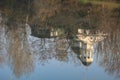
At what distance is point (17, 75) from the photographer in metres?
15.2

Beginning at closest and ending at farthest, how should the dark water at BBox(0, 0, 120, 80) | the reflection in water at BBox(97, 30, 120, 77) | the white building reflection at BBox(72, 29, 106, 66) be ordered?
the dark water at BBox(0, 0, 120, 80) → the reflection in water at BBox(97, 30, 120, 77) → the white building reflection at BBox(72, 29, 106, 66)

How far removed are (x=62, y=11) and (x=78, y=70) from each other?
66.9 ft

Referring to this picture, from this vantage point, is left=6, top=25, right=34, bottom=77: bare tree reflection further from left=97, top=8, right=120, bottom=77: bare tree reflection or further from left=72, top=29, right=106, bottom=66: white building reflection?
left=97, top=8, right=120, bottom=77: bare tree reflection

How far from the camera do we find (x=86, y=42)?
884 inches

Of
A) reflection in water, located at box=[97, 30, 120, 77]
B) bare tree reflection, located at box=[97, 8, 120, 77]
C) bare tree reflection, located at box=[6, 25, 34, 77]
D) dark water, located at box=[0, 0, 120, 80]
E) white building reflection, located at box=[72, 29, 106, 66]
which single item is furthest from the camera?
white building reflection, located at box=[72, 29, 106, 66]

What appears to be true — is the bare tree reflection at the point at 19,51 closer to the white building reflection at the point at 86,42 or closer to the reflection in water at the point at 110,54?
the white building reflection at the point at 86,42

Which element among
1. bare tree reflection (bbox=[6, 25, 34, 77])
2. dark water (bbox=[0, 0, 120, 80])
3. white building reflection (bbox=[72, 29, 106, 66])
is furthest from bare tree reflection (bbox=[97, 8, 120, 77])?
bare tree reflection (bbox=[6, 25, 34, 77])

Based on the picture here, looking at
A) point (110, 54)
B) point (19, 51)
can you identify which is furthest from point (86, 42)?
point (19, 51)

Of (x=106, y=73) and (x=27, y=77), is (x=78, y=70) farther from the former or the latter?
(x=27, y=77)

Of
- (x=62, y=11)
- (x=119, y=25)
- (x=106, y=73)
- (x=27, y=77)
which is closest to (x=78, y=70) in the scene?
(x=106, y=73)

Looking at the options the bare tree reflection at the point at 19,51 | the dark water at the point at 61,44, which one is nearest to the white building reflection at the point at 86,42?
the dark water at the point at 61,44

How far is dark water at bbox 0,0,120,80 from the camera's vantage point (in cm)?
1612

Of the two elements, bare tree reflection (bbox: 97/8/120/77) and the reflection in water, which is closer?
the reflection in water

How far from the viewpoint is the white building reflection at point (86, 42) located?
20.5 m
